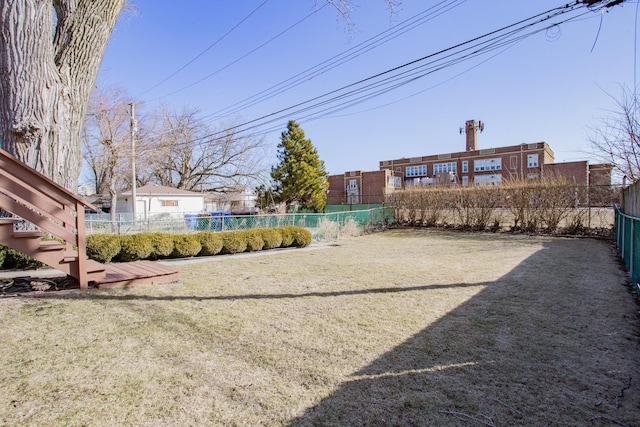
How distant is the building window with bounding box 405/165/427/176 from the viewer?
4584 centimetres

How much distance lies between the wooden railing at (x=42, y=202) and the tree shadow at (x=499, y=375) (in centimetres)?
408

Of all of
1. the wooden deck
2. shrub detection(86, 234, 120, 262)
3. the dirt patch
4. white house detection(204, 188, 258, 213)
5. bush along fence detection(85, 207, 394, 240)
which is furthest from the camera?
white house detection(204, 188, 258, 213)

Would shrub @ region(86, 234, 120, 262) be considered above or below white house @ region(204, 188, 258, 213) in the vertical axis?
below

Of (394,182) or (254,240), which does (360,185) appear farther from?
(254,240)

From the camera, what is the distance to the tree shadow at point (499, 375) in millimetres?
2068

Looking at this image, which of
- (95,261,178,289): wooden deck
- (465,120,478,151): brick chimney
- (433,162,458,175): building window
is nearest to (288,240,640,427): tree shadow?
(95,261,178,289): wooden deck

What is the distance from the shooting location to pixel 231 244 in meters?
9.38

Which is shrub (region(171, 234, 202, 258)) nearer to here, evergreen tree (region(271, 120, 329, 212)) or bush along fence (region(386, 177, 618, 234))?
bush along fence (region(386, 177, 618, 234))

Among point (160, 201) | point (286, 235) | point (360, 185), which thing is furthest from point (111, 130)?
point (360, 185)

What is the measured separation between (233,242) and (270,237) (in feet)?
4.46

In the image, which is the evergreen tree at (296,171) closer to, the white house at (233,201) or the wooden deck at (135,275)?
the white house at (233,201)

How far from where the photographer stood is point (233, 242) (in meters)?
9.41

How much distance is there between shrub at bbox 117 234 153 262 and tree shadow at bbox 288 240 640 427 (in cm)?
639

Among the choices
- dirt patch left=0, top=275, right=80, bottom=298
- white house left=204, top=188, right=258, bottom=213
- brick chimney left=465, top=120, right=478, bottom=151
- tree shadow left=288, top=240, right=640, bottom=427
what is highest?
brick chimney left=465, top=120, right=478, bottom=151
